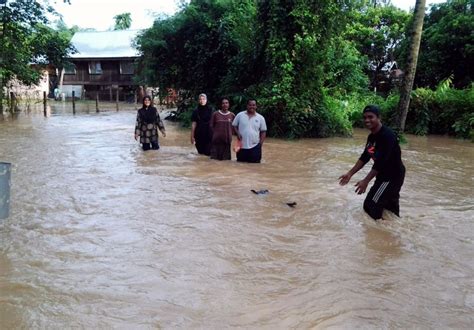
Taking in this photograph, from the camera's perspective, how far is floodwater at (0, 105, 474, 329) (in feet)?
11.8

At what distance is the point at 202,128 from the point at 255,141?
1581 mm

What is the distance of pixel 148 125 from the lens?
36.4ft

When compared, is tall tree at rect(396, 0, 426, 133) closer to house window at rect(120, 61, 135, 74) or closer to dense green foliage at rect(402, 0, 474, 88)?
dense green foliage at rect(402, 0, 474, 88)

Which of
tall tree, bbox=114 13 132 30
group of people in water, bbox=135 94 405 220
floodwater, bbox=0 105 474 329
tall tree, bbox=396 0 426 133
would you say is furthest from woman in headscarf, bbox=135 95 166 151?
tall tree, bbox=114 13 132 30

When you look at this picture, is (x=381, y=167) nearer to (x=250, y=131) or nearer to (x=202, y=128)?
(x=250, y=131)

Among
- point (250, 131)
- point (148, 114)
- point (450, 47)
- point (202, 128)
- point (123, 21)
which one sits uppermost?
point (123, 21)

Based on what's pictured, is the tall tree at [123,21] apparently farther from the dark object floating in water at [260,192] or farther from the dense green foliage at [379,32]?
the dark object floating in water at [260,192]

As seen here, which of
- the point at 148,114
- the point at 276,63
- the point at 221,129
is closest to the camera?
the point at 221,129

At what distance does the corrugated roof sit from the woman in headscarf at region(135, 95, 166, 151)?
30.8 m

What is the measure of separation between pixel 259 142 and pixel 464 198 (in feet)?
12.9

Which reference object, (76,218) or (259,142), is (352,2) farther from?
(76,218)

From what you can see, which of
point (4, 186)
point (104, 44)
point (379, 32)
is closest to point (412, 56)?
point (4, 186)

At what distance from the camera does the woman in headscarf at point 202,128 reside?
33.6ft

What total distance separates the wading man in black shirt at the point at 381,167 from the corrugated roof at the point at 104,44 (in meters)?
37.4
